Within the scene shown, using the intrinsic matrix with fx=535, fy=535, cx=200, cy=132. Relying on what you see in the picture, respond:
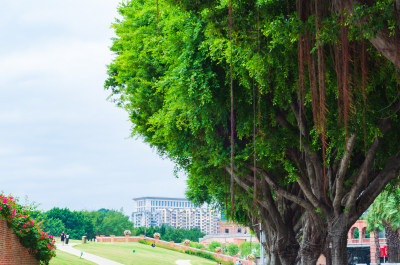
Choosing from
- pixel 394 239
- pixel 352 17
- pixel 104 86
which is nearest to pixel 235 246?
pixel 394 239

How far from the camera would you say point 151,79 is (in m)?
19.2

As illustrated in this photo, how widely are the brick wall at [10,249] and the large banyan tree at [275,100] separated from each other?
5.88m

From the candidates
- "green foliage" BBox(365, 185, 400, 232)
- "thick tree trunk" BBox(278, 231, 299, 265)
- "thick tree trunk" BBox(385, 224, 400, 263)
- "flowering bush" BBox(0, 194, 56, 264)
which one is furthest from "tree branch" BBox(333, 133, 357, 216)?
"thick tree trunk" BBox(385, 224, 400, 263)

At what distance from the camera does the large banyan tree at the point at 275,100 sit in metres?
9.69

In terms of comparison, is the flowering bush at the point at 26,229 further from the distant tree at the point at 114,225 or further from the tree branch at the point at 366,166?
the distant tree at the point at 114,225

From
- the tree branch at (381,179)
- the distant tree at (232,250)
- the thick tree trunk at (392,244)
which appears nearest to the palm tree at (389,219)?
the thick tree trunk at (392,244)

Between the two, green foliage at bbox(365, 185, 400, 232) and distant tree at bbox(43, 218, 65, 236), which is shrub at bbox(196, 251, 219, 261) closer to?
green foliage at bbox(365, 185, 400, 232)

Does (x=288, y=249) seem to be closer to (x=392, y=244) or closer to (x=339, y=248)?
(x=339, y=248)

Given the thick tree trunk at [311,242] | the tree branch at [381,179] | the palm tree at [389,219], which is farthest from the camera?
the palm tree at [389,219]

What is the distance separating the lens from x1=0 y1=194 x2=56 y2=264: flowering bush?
56.7ft

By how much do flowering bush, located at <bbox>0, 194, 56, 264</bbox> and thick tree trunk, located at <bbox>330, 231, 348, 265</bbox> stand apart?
10.2m

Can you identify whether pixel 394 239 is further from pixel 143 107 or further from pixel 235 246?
pixel 235 246

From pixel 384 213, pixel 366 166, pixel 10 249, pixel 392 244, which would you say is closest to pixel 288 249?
pixel 366 166

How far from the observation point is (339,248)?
15109mm
